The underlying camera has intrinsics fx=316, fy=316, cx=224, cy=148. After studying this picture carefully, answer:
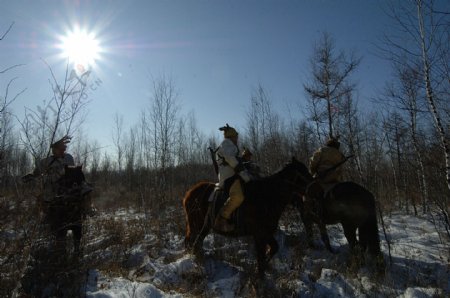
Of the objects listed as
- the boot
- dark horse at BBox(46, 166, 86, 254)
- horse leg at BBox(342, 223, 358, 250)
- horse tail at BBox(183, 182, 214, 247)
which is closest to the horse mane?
the boot

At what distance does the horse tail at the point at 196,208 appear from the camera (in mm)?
6379

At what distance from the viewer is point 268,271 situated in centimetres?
548

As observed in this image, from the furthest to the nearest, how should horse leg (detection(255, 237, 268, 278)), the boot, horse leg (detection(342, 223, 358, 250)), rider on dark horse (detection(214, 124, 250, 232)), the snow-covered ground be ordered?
horse leg (detection(342, 223, 358, 250)) < the boot < rider on dark horse (detection(214, 124, 250, 232)) < horse leg (detection(255, 237, 268, 278)) < the snow-covered ground

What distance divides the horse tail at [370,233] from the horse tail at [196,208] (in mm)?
2916

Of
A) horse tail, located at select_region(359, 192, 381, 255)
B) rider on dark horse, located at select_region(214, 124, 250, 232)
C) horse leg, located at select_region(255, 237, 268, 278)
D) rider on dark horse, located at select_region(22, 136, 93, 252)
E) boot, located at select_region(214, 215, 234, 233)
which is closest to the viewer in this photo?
horse leg, located at select_region(255, 237, 268, 278)

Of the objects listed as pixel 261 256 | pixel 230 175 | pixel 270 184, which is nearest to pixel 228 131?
pixel 230 175

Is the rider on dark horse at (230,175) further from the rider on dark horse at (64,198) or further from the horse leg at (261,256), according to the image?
the rider on dark horse at (64,198)

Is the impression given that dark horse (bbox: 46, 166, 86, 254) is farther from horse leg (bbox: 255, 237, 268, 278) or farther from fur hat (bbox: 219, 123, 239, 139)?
horse leg (bbox: 255, 237, 268, 278)

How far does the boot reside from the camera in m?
5.66

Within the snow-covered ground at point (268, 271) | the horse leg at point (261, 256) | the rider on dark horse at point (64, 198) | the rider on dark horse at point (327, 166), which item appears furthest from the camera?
the rider on dark horse at point (327, 166)

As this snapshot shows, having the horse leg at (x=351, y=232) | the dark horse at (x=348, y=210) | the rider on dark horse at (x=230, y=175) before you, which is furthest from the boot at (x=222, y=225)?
the horse leg at (x=351, y=232)

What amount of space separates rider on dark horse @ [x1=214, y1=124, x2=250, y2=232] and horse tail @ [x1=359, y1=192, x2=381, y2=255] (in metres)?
2.22

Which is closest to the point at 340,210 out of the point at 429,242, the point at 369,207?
the point at 369,207

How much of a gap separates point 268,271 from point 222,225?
1.12m
